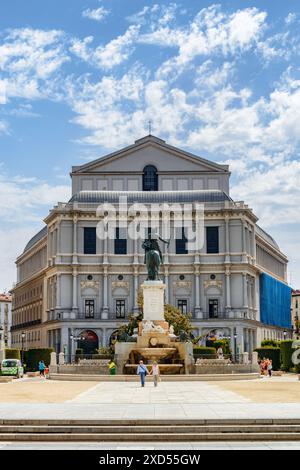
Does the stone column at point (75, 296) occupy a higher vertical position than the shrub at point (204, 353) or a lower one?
higher

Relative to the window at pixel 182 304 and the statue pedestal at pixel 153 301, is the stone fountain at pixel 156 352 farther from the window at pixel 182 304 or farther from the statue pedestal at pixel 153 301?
the window at pixel 182 304

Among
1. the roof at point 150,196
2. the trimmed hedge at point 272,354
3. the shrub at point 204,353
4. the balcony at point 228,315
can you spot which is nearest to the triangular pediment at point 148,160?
the roof at point 150,196

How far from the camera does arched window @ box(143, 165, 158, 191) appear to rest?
392 feet

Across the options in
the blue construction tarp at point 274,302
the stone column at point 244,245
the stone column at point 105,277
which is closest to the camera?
the stone column at point 105,277

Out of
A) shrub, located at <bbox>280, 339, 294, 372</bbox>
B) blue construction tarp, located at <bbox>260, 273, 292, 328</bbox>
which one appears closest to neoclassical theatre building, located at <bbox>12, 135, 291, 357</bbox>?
blue construction tarp, located at <bbox>260, 273, 292, 328</bbox>

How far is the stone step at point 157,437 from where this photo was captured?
20.6 meters

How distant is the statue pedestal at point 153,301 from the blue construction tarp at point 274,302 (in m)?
64.8

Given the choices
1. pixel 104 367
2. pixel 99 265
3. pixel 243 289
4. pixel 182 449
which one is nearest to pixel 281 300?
pixel 243 289

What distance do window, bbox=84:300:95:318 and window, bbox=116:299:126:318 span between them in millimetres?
3320

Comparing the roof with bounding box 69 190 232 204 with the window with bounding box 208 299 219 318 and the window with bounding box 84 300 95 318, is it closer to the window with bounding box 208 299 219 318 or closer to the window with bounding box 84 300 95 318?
the window with bounding box 84 300 95 318

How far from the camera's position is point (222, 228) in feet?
354
